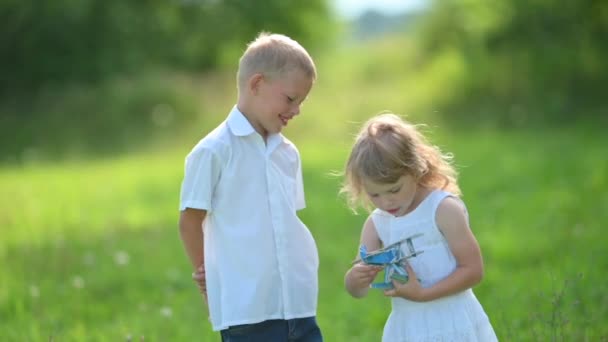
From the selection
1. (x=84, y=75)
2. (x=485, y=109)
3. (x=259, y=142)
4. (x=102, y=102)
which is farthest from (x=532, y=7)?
(x=259, y=142)

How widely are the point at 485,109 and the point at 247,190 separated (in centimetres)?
1206

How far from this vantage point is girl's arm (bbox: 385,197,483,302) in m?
3.13

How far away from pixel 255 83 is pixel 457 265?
1.02 m

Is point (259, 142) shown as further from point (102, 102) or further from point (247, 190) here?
point (102, 102)

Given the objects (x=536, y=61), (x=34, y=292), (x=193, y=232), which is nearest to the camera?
(x=193, y=232)

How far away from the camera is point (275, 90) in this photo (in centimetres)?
344

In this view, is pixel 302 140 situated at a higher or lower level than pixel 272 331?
higher

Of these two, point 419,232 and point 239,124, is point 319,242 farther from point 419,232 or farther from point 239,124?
point 419,232

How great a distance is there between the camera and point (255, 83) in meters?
3.46

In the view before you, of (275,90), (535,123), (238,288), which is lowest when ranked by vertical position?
(238,288)

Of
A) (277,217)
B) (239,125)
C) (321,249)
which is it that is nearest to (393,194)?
(277,217)

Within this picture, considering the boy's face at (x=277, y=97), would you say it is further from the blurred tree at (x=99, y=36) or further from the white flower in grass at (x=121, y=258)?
the blurred tree at (x=99, y=36)

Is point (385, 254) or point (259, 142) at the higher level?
point (259, 142)

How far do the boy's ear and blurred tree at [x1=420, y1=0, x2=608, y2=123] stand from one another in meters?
11.1
